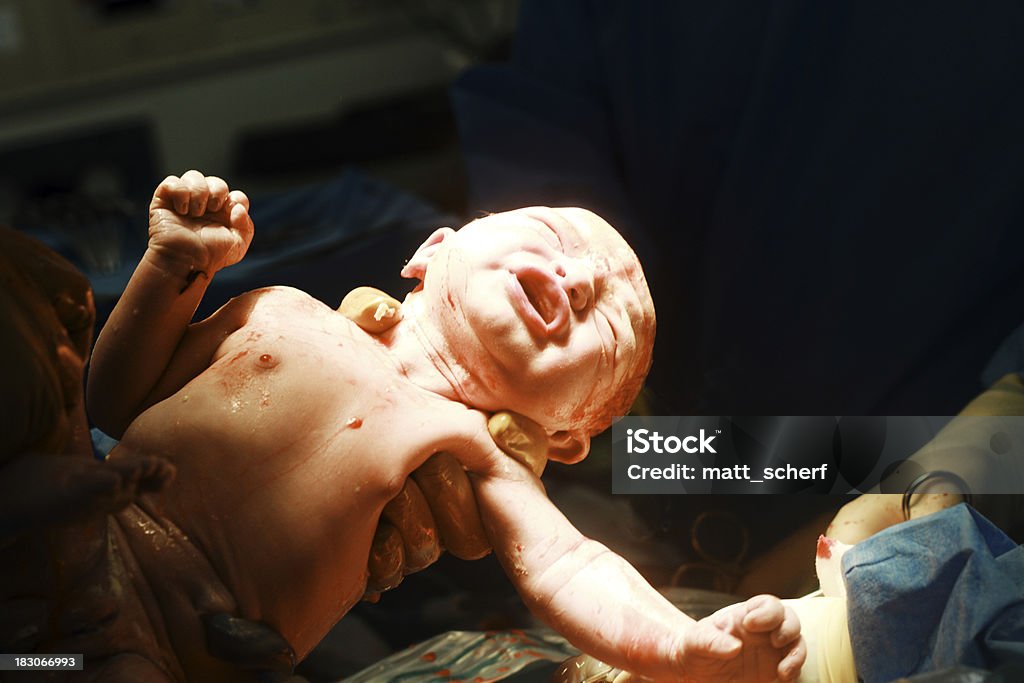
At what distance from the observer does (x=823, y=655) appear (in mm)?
627

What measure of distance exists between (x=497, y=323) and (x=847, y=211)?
519 mm

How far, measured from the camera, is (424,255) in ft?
2.16

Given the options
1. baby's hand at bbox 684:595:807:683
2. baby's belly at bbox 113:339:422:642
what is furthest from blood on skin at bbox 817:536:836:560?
baby's belly at bbox 113:339:422:642

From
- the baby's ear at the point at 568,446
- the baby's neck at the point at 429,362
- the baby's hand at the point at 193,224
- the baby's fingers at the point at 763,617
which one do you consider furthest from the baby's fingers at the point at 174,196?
the baby's fingers at the point at 763,617

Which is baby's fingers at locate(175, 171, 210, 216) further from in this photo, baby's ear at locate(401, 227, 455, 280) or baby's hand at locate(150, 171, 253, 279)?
baby's ear at locate(401, 227, 455, 280)

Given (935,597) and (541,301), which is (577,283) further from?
(935,597)

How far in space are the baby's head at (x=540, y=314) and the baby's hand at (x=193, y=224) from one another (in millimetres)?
123

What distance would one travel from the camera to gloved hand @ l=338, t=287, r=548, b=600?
1.95 feet

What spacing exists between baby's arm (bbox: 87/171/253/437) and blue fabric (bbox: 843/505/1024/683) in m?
0.41

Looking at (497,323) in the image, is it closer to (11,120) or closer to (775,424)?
(775,424)

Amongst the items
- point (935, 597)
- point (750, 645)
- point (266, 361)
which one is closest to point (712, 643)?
point (750, 645)

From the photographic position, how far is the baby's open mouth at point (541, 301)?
1.95 feet

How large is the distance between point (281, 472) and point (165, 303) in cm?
12

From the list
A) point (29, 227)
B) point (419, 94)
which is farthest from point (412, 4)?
point (29, 227)
